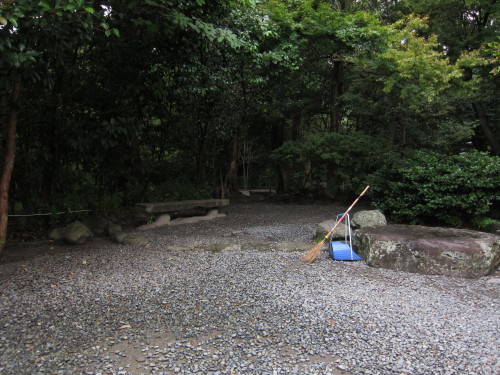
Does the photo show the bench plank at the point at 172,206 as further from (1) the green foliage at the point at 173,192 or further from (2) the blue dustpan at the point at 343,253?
(2) the blue dustpan at the point at 343,253

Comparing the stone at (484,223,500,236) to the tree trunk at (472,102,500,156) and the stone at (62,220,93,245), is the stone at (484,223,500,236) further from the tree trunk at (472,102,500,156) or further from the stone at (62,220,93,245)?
the stone at (62,220,93,245)

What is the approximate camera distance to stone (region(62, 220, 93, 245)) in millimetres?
4945

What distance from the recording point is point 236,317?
8.93ft

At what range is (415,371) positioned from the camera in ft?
6.82

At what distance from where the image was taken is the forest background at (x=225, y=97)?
4.38m

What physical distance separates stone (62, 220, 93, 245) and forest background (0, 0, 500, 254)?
83cm

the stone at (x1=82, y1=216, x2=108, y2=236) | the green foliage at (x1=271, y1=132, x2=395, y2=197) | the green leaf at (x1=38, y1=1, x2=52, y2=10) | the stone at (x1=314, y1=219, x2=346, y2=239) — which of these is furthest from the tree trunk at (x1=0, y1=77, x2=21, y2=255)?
the green foliage at (x1=271, y1=132, x2=395, y2=197)

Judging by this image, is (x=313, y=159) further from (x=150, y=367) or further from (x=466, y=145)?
(x=150, y=367)

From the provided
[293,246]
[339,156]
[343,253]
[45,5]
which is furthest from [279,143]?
[45,5]

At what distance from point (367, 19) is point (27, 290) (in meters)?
7.81

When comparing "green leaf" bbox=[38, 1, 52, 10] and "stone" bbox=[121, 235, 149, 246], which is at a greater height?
"green leaf" bbox=[38, 1, 52, 10]

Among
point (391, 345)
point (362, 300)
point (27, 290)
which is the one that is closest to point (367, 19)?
point (362, 300)

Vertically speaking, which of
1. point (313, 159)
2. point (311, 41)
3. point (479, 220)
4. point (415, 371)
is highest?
point (311, 41)

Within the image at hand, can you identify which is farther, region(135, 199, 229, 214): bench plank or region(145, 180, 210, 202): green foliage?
region(145, 180, 210, 202): green foliage
